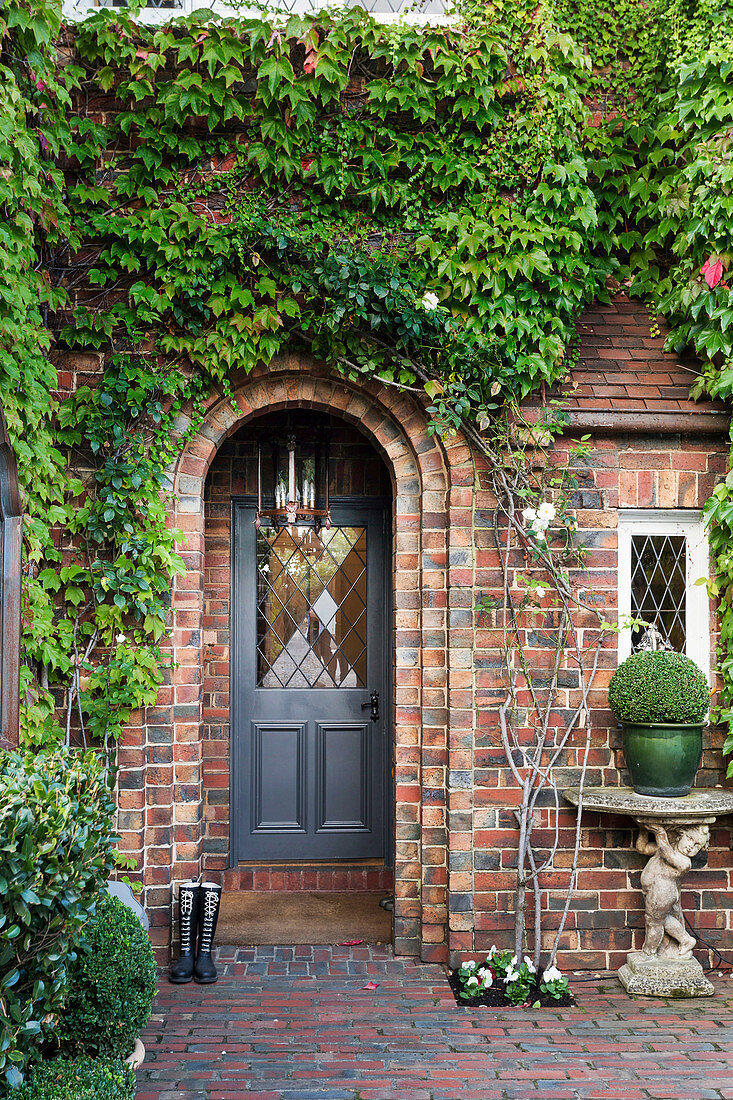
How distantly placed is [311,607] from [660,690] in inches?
103

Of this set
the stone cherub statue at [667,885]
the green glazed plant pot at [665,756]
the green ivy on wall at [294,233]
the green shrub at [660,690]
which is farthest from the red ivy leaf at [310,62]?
the stone cherub statue at [667,885]

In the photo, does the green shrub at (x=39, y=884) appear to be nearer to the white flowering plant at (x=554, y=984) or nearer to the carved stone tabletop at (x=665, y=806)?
the white flowering plant at (x=554, y=984)

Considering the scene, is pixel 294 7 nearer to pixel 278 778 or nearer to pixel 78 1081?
pixel 278 778

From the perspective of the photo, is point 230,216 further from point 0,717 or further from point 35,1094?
point 35,1094

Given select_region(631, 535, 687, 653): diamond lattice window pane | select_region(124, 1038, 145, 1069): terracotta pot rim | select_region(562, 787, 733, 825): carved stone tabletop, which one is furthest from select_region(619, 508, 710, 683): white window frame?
select_region(124, 1038, 145, 1069): terracotta pot rim

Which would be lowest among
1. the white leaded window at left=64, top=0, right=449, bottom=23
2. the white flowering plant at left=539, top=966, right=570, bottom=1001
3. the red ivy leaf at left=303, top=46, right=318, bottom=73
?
the white flowering plant at left=539, top=966, right=570, bottom=1001

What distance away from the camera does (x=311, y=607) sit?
19.9 feet

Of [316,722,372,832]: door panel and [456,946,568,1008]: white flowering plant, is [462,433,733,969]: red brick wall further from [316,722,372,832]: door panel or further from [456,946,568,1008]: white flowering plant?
[316,722,372,832]: door panel

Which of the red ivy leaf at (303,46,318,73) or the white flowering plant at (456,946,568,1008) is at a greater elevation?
the red ivy leaf at (303,46,318,73)

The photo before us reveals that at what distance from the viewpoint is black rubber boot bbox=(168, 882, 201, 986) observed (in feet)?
14.3

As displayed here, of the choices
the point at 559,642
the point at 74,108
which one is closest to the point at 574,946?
the point at 559,642

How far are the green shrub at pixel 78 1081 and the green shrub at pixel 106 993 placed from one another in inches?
4.0

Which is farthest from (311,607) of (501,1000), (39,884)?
(39,884)

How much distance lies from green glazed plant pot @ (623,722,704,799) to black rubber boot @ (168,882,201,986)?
2333mm
